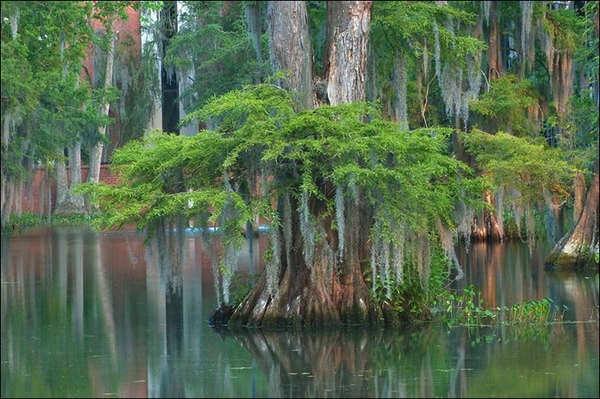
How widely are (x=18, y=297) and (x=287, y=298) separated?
20.2ft

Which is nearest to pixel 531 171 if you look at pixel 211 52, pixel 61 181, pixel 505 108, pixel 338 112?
pixel 505 108

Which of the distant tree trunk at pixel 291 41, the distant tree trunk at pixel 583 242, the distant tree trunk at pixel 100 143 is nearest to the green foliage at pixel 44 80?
the distant tree trunk at pixel 100 143

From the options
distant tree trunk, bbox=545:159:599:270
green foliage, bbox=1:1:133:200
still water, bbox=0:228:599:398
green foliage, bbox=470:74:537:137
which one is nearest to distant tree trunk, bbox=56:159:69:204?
green foliage, bbox=1:1:133:200

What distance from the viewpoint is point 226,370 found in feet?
40.2

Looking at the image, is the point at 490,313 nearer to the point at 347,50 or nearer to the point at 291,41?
the point at 347,50

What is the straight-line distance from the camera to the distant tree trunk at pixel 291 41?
15.5 m

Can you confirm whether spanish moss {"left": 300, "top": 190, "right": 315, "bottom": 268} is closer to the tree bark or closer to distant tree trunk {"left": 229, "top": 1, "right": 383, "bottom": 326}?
distant tree trunk {"left": 229, "top": 1, "right": 383, "bottom": 326}

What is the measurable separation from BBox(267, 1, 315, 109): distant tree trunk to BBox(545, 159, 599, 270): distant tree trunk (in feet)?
27.8

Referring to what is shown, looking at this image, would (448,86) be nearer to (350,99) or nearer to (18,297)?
(350,99)

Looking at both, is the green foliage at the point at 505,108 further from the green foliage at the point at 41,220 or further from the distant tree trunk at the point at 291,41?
the green foliage at the point at 41,220

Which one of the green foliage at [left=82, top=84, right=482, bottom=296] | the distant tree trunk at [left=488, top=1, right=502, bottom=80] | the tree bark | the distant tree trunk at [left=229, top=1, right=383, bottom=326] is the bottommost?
the distant tree trunk at [left=229, top=1, right=383, bottom=326]

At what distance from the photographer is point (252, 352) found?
13.3 metres

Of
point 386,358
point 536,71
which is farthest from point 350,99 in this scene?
point 536,71

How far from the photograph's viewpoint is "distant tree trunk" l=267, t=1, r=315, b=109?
1550cm
